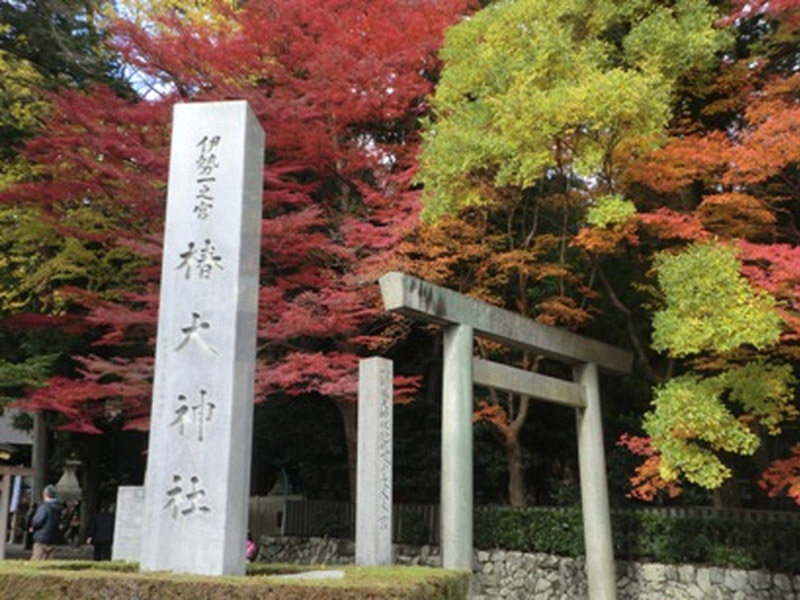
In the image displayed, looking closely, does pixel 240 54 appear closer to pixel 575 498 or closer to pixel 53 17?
pixel 53 17

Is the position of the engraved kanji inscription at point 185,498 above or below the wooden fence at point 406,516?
above

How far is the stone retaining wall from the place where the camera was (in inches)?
488

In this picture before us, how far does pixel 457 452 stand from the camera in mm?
10148

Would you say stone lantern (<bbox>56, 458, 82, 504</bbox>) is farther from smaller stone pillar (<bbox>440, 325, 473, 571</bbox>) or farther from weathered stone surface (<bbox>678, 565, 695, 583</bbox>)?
weathered stone surface (<bbox>678, 565, 695, 583</bbox>)

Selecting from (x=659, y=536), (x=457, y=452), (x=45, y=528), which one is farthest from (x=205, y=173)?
(x=659, y=536)

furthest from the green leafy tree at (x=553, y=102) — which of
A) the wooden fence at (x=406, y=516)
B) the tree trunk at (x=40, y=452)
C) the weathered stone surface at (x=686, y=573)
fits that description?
the tree trunk at (x=40, y=452)

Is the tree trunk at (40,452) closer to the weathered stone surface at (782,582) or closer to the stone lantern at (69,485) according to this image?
the stone lantern at (69,485)

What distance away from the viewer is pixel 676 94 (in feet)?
43.0

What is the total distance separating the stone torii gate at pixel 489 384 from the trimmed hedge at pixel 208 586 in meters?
3.66

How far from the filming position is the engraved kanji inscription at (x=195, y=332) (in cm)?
693

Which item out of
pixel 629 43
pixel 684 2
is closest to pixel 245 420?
pixel 629 43

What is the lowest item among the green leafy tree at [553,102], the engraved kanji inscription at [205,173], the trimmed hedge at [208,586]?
the trimmed hedge at [208,586]

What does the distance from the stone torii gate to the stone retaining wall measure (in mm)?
1912

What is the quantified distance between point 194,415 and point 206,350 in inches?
22.0
